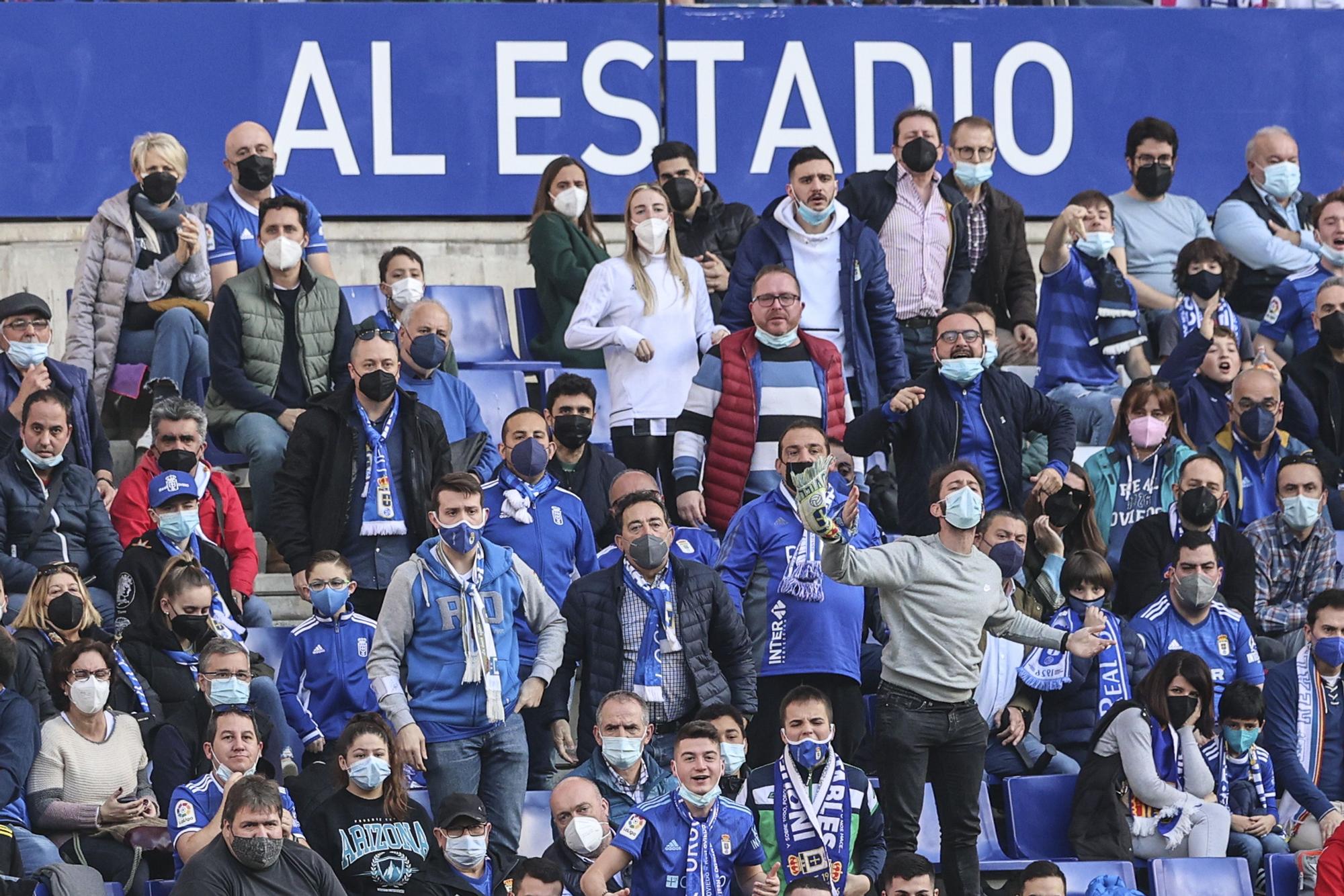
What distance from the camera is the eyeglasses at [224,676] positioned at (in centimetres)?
1045

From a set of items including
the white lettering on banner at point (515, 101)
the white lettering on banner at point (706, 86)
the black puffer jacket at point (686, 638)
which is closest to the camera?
the black puffer jacket at point (686, 638)

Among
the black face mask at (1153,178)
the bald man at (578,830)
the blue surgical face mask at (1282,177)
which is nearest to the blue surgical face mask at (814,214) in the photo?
the black face mask at (1153,178)

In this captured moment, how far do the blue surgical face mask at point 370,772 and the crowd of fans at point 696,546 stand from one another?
0.07 ft

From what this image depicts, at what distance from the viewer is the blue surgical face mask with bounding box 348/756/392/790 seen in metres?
10.1

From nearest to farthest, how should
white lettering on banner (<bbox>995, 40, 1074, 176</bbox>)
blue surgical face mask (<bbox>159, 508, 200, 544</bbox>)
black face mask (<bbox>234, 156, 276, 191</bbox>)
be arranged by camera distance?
1. blue surgical face mask (<bbox>159, 508, 200, 544</bbox>)
2. black face mask (<bbox>234, 156, 276, 191</bbox>)
3. white lettering on banner (<bbox>995, 40, 1074, 176</bbox>)

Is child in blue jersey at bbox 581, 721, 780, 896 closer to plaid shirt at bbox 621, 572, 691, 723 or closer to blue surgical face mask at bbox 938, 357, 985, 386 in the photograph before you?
plaid shirt at bbox 621, 572, 691, 723

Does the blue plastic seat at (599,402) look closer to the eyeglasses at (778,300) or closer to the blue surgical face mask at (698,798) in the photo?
the eyeglasses at (778,300)

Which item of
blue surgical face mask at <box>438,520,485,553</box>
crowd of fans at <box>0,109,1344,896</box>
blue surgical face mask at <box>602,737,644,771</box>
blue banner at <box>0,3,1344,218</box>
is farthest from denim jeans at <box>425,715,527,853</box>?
blue banner at <box>0,3,1344,218</box>

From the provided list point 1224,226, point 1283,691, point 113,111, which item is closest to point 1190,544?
point 1283,691

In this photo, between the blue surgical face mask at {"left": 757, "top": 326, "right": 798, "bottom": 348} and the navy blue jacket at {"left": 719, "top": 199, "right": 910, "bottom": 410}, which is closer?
the blue surgical face mask at {"left": 757, "top": 326, "right": 798, "bottom": 348}

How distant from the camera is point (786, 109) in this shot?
51.0ft

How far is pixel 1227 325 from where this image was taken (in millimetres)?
13586

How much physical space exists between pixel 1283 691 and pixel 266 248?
4977 mm

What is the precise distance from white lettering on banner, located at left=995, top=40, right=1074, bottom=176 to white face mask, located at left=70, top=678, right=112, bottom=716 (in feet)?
23.5
